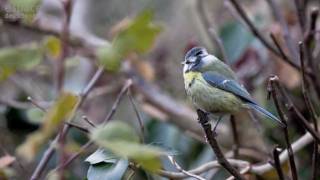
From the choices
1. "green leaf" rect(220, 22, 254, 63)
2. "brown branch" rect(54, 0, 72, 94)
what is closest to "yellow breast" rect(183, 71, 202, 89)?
"green leaf" rect(220, 22, 254, 63)

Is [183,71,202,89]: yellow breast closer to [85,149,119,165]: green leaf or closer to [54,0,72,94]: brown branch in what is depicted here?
[85,149,119,165]: green leaf

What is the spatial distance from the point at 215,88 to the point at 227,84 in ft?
0.14

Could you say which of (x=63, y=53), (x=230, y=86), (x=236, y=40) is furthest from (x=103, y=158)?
(x=236, y=40)

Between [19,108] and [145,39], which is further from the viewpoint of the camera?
[19,108]

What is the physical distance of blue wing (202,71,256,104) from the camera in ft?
5.79

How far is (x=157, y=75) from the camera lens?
3145 mm

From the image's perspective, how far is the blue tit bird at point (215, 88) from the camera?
5.85ft

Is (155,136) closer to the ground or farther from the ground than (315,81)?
closer to the ground

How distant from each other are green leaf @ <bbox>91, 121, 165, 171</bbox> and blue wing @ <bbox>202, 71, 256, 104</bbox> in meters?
1.04

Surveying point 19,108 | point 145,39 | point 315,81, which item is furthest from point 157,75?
point 145,39

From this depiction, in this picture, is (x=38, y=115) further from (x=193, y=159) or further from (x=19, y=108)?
(x=193, y=159)

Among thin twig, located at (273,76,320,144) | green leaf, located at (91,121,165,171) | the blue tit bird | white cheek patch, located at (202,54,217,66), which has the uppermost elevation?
green leaf, located at (91,121,165,171)

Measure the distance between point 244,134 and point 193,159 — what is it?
0.23 metres

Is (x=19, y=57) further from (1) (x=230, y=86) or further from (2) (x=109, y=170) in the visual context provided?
(1) (x=230, y=86)
